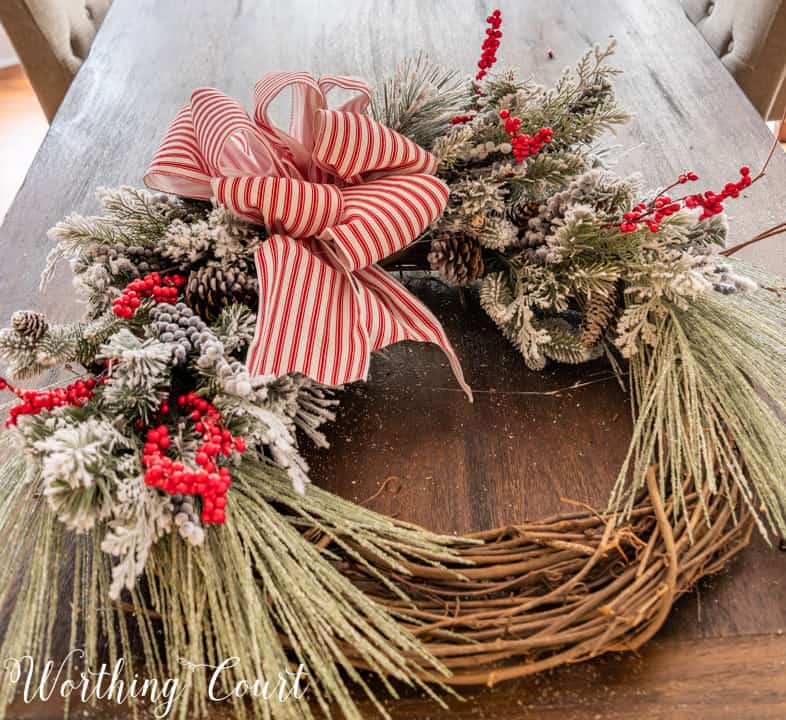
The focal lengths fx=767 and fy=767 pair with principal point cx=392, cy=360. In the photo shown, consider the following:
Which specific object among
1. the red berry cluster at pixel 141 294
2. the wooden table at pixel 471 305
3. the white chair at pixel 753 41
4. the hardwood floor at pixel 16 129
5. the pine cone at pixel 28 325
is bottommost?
the white chair at pixel 753 41

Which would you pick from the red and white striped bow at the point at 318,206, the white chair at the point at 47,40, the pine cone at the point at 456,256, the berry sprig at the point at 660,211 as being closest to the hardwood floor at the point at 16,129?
the white chair at the point at 47,40

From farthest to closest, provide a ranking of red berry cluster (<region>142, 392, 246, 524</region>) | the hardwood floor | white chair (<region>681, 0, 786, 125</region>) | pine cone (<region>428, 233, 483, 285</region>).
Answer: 1. the hardwood floor
2. white chair (<region>681, 0, 786, 125</region>)
3. pine cone (<region>428, 233, 483, 285</region>)
4. red berry cluster (<region>142, 392, 246, 524</region>)

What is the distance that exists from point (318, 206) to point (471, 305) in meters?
0.23

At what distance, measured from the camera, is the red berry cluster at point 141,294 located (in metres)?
0.56

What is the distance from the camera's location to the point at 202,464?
0.50m

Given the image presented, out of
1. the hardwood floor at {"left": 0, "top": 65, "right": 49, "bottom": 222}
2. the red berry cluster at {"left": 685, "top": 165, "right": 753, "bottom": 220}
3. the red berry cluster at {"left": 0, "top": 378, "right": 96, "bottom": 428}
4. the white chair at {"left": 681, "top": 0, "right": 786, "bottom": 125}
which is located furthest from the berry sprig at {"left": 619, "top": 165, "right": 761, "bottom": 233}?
the hardwood floor at {"left": 0, "top": 65, "right": 49, "bottom": 222}

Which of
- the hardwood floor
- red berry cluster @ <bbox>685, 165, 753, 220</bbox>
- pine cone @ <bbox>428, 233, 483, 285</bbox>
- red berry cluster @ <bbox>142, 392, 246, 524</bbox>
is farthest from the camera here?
the hardwood floor

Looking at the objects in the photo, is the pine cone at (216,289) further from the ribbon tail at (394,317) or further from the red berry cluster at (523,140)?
the red berry cluster at (523,140)

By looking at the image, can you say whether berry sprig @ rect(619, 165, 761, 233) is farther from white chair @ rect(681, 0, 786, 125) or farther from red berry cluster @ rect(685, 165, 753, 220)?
white chair @ rect(681, 0, 786, 125)

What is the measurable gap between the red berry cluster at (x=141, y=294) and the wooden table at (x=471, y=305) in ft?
0.62

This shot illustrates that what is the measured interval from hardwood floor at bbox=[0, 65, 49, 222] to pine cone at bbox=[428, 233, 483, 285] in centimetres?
183

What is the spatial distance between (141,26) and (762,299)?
1130 mm

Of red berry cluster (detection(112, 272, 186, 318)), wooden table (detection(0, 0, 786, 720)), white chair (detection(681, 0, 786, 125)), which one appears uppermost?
red berry cluster (detection(112, 272, 186, 318))

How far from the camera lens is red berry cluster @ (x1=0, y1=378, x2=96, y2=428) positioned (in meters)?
0.51
